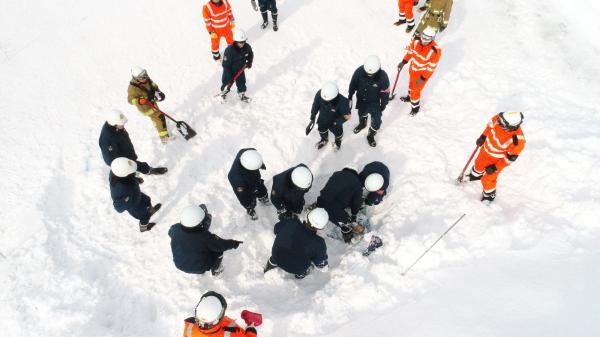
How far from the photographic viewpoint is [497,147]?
5.30 metres

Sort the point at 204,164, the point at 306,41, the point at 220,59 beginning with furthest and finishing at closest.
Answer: the point at 306,41 < the point at 220,59 < the point at 204,164

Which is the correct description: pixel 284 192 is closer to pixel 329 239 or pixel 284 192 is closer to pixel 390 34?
pixel 329 239

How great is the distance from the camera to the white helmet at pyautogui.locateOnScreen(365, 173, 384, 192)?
530 cm

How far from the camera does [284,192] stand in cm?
532

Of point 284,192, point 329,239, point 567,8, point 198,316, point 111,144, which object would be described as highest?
point 111,144

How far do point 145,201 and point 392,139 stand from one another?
449 centimetres

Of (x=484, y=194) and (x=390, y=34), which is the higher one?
(x=390, y=34)

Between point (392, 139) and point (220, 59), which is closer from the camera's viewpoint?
point (392, 139)

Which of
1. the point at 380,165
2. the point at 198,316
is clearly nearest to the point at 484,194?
the point at 380,165

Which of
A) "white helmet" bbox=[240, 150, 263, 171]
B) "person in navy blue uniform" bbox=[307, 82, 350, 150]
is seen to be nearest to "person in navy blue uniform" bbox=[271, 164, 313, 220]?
"white helmet" bbox=[240, 150, 263, 171]

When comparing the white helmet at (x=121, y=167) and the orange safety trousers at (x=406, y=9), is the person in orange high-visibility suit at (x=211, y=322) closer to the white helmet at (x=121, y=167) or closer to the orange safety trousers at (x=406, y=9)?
the white helmet at (x=121, y=167)

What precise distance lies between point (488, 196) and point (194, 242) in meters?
4.41

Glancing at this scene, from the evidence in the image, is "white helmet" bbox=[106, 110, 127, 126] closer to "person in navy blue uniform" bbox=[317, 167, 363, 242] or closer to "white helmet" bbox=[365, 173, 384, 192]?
"person in navy blue uniform" bbox=[317, 167, 363, 242]

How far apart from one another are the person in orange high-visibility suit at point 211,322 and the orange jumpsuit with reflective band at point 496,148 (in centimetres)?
406
